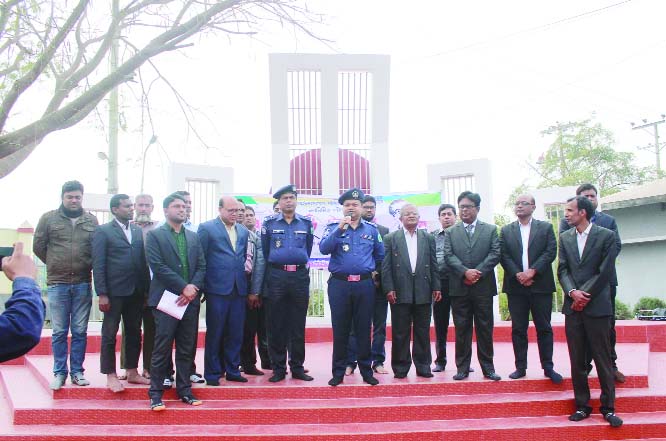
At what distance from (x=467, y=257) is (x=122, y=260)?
3.31 m

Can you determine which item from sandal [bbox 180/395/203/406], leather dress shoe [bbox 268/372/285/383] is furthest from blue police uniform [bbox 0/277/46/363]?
leather dress shoe [bbox 268/372/285/383]

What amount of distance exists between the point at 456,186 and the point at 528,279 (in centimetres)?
365

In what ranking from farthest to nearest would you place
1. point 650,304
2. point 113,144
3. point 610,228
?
point 650,304 → point 113,144 → point 610,228

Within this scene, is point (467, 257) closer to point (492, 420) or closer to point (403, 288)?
point (403, 288)

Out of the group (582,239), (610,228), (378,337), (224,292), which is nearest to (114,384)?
(224,292)

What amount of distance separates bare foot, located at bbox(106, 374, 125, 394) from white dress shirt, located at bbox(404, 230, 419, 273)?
2.96 meters

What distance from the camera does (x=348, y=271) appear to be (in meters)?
5.64

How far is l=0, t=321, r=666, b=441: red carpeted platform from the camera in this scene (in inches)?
185

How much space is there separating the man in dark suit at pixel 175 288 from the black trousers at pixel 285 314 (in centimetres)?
73

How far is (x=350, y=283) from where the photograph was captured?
5.62 metres

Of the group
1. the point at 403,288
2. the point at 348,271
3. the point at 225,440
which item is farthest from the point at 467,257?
the point at 225,440

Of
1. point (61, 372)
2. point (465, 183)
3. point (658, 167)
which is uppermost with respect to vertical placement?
point (658, 167)

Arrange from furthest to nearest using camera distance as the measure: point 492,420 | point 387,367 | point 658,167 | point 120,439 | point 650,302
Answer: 1. point 658,167
2. point 650,302
3. point 387,367
4. point 492,420
5. point 120,439

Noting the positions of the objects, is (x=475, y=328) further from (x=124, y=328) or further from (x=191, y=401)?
(x=124, y=328)
